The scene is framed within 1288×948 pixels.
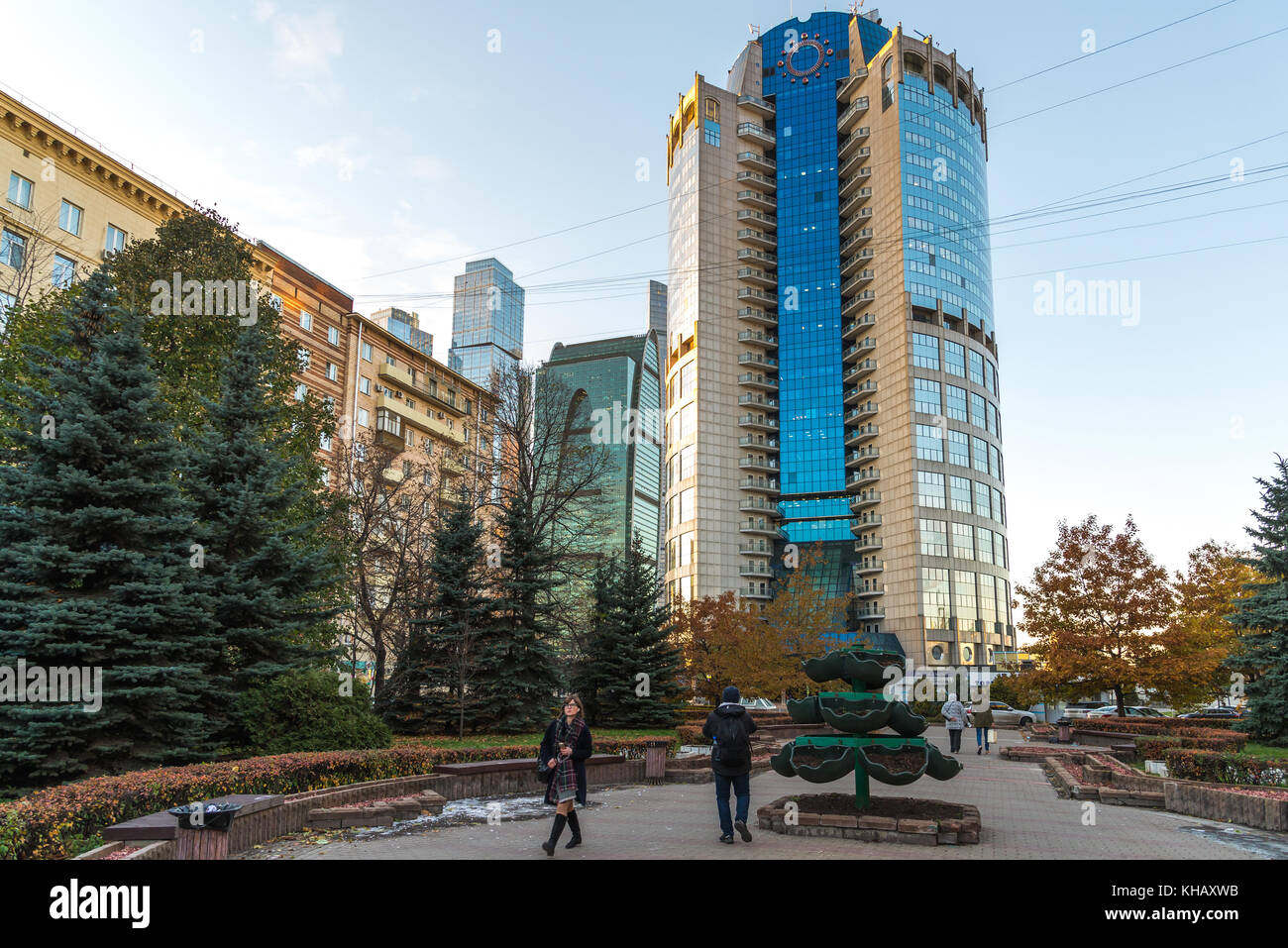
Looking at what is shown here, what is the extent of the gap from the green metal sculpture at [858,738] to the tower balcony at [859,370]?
293 ft

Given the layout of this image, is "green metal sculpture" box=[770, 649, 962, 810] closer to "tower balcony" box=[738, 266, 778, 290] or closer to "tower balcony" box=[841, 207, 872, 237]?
"tower balcony" box=[841, 207, 872, 237]

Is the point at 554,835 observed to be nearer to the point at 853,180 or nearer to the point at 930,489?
the point at 930,489

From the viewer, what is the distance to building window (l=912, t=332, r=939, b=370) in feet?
303

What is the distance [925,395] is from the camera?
303ft

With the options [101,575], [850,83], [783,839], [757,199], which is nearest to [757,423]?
[757,199]

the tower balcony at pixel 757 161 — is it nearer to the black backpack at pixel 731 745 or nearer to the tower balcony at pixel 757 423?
the tower balcony at pixel 757 423

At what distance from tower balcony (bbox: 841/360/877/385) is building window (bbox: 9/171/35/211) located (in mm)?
80200

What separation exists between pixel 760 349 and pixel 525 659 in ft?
278

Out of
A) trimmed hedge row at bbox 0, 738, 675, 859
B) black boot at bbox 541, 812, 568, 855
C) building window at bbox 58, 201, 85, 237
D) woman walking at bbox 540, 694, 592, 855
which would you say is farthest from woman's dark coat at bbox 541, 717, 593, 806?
building window at bbox 58, 201, 85, 237

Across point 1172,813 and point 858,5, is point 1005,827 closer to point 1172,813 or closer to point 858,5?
point 1172,813

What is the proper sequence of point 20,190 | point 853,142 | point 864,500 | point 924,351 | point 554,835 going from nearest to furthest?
1. point 554,835
2. point 20,190
3. point 924,351
4. point 864,500
5. point 853,142

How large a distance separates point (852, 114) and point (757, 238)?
18.4m
